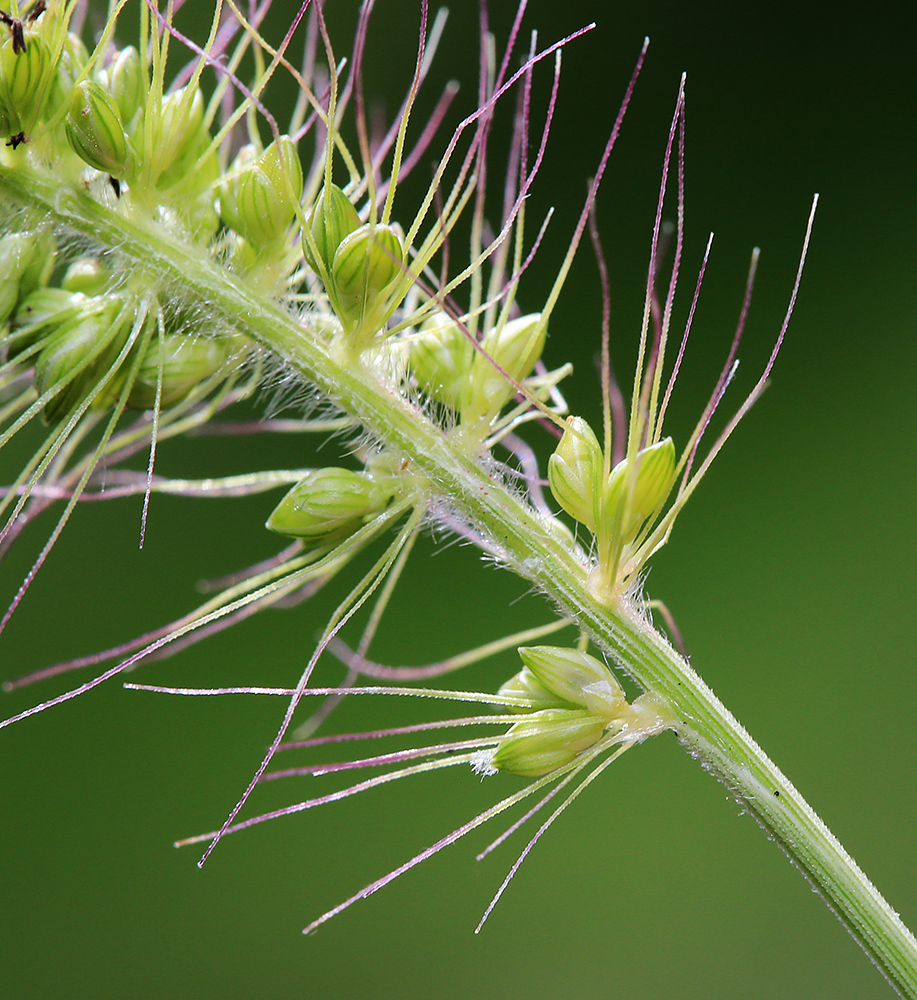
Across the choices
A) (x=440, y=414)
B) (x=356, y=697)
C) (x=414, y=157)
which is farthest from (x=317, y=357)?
(x=356, y=697)

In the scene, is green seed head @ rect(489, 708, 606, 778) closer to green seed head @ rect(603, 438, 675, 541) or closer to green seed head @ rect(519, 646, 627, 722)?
green seed head @ rect(519, 646, 627, 722)

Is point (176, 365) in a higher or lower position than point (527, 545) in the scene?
higher

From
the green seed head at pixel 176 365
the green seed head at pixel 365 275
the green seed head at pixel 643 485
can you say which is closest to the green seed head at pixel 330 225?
the green seed head at pixel 365 275

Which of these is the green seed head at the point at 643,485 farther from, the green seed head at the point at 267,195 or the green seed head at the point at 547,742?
the green seed head at the point at 267,195

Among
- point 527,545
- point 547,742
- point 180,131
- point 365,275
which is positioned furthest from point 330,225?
point 547,742

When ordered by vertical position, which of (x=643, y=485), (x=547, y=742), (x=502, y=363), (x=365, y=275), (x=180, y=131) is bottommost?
(x=547, y=742)

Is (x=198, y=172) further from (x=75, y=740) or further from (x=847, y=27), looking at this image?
(x=847, y=27)

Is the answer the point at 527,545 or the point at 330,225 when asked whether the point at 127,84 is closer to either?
the point at 330,225

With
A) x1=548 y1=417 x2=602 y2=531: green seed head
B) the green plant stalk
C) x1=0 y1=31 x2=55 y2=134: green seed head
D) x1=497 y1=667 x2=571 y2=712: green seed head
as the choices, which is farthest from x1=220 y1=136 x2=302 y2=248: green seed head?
x1=497 y1=667 x2=571 y2=712: green seed head
